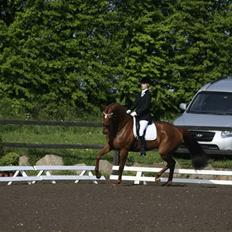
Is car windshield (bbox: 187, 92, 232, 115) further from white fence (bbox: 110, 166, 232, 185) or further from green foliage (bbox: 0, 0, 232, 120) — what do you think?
green foliage (bbox: 0, 0, 232, 120)

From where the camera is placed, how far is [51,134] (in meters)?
22.8

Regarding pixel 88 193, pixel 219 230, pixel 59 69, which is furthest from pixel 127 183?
pixel 59 69

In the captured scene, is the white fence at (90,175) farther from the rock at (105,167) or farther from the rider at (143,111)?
the rider at (143,111)

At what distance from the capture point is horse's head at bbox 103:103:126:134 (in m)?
15.6

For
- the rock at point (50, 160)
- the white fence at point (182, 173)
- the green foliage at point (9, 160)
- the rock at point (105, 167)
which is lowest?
the rock at point (105, 167)

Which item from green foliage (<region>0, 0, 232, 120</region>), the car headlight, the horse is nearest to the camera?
the horse

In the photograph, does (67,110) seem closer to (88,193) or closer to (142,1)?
(142,1)

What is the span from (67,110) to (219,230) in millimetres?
15481

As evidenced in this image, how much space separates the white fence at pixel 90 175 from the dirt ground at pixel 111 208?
0.38 m

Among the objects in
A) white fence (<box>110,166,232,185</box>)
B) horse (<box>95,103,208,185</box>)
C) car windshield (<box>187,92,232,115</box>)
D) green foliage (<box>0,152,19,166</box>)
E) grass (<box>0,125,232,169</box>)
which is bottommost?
grass (<box>0,125,232,169</box>)

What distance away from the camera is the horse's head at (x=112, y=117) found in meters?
15.6

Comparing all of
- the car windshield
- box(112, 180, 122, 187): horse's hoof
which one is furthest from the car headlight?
box(112, 180, 122, 187): horse's hoof

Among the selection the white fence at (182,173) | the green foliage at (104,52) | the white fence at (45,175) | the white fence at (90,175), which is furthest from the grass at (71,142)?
the white fence at (45,175)

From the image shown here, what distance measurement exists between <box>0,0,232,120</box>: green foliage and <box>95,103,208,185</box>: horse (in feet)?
28.8
